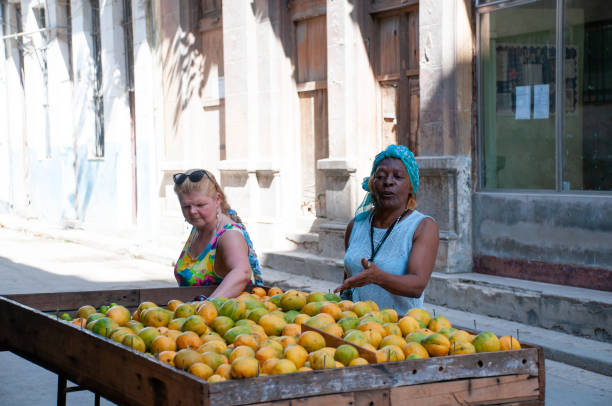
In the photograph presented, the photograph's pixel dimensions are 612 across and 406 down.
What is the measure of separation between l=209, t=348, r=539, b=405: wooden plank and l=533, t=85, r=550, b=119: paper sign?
19.9 feet

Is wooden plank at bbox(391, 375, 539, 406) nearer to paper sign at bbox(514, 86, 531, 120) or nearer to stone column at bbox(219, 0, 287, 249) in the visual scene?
paper sign at bbox(514, 86, 531, 120)

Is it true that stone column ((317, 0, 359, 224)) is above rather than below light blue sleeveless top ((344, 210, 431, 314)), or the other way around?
above

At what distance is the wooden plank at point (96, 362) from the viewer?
8.77ft

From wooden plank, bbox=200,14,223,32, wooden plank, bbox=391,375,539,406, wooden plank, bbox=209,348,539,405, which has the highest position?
wooden plank, bbox=200,14,223,32

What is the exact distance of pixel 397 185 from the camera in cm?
430

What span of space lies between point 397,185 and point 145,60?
1200 centimetres

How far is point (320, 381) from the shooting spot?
264 cm

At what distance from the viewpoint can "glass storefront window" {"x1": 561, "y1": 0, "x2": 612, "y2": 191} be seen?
314 inches

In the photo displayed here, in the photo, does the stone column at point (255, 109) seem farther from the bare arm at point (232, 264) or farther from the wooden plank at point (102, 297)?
the wooden plank at point (102, 297)

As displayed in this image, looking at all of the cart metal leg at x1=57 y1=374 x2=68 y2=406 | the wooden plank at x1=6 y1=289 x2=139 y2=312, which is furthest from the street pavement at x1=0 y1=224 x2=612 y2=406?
the wooden plank at x1=6 y1=289 x2=139 y2=312

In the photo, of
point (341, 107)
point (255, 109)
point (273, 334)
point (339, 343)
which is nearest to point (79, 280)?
point (255, 109)

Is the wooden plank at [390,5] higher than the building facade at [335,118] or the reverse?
higher

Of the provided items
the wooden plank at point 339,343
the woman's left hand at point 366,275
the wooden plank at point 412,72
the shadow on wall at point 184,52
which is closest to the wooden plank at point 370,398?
the wooden plank at point 339,343

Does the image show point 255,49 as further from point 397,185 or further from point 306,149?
point 397,185
